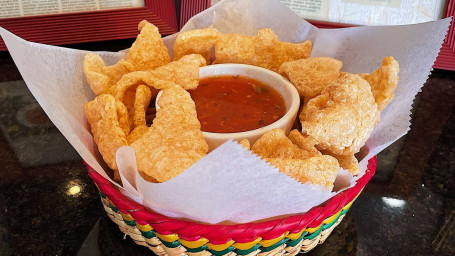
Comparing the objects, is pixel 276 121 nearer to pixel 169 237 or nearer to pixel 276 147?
pixel 276 147

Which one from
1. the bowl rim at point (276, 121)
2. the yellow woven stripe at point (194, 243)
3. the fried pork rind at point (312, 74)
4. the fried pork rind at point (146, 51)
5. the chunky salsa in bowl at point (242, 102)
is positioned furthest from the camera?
the fried pork rind at point (146, 51)

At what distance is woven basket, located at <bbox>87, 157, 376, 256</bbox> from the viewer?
102 cm

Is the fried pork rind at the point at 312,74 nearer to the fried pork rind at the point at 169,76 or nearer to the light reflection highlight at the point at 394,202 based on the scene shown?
the fried pork rind at the point at 169,76

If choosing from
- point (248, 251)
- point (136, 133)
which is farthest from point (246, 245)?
point (136, 133)

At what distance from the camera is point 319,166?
1064 millimetres

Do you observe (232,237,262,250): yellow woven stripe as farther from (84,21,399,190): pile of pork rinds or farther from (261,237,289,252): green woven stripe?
(84,21,399,190): pile of pork rinds

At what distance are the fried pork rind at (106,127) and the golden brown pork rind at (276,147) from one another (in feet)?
1.31

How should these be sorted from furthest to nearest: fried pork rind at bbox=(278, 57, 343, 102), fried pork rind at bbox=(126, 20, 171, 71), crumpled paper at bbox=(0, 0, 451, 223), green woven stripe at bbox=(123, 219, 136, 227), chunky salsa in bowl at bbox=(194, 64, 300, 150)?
1. fried pork rind at bbox=(126, 20, 171, 71)
2. fried pork rind at bbox=(278, 57, 343, 102)
3. chunky salsa in bowl at bbox=(194, 64, 300, 150)
4. green woven stripe at bbox=(123, 219, 136, 227)
5. crumpled paper at bbox=(0, 0, 451, 223)

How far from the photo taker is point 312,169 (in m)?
1.05

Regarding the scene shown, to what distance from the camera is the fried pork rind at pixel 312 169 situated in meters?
1.05

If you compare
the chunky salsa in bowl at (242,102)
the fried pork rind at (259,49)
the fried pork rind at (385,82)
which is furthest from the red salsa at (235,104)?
the fried pork rind at (385,82)

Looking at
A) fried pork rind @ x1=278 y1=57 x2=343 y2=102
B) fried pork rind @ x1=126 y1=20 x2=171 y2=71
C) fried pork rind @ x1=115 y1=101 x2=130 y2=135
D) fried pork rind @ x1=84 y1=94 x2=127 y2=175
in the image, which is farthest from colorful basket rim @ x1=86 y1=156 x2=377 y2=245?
fried pork rind @ x1=126 y1=20 x2=171 y2=71

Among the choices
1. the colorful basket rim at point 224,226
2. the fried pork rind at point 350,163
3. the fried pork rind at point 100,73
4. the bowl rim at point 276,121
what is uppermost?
the fried pork rind at point 100,73

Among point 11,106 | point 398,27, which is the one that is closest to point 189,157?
point 398,27
